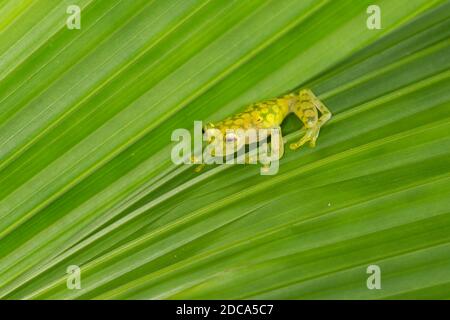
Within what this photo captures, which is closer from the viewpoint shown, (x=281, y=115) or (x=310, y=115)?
(x=310, y=115)

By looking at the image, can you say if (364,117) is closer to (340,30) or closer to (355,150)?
(355,150)

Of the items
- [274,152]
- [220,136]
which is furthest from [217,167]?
[274,152]

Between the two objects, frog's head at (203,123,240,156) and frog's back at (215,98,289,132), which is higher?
frog's back at (215,98,289,132)

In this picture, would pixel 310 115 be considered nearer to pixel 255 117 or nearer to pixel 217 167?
pixel 255 117

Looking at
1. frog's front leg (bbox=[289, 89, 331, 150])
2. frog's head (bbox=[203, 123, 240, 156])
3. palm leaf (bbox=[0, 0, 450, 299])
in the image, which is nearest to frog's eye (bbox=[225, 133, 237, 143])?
frog's head (bbox=[203, 123, 240, 156])

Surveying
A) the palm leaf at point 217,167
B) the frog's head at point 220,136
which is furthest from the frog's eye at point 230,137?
the palm leaf at point 217,167

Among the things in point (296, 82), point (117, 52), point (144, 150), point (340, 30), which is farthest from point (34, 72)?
point (340, 30)

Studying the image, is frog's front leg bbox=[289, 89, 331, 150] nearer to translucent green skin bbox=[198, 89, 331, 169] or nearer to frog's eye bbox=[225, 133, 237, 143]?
translucent green skin bbox=[198, 89, 331, 169]
